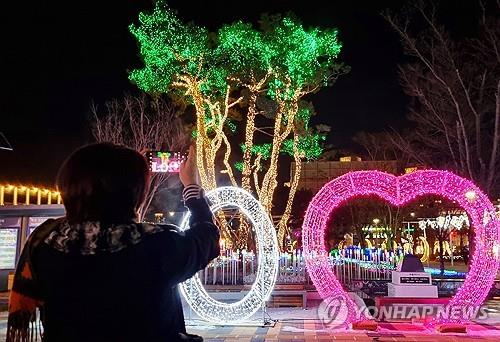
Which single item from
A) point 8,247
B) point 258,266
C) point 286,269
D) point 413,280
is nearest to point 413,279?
point 413,280

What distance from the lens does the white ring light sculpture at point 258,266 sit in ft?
33.2

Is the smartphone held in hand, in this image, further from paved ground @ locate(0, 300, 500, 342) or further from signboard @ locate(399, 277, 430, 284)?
signboard @ locate(399, 277, 430, 284)

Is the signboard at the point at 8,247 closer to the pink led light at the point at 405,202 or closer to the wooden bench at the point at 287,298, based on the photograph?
the wooden bench at the point at 287,298

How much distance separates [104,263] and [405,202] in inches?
367

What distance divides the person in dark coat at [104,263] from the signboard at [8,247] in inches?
572

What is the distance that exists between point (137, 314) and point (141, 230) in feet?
0.86

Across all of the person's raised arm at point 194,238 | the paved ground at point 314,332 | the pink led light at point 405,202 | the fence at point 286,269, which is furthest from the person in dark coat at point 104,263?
the fence at point 286,269

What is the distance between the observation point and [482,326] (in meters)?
10.9

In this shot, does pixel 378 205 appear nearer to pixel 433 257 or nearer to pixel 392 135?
pixel 433 257

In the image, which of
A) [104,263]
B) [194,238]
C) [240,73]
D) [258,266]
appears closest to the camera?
[104,263]

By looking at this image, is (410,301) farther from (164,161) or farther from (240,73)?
(240,73)

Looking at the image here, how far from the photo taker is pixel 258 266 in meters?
10.3

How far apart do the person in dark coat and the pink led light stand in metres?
8.71

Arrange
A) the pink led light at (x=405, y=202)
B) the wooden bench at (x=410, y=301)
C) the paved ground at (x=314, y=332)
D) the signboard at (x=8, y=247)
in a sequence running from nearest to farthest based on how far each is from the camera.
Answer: the paved ground at (x=314, y=332)
the pink led light at (x=405, y=202)
the wooden bench at (x=410, y=301)
the signboard at (x=8, y=247)
